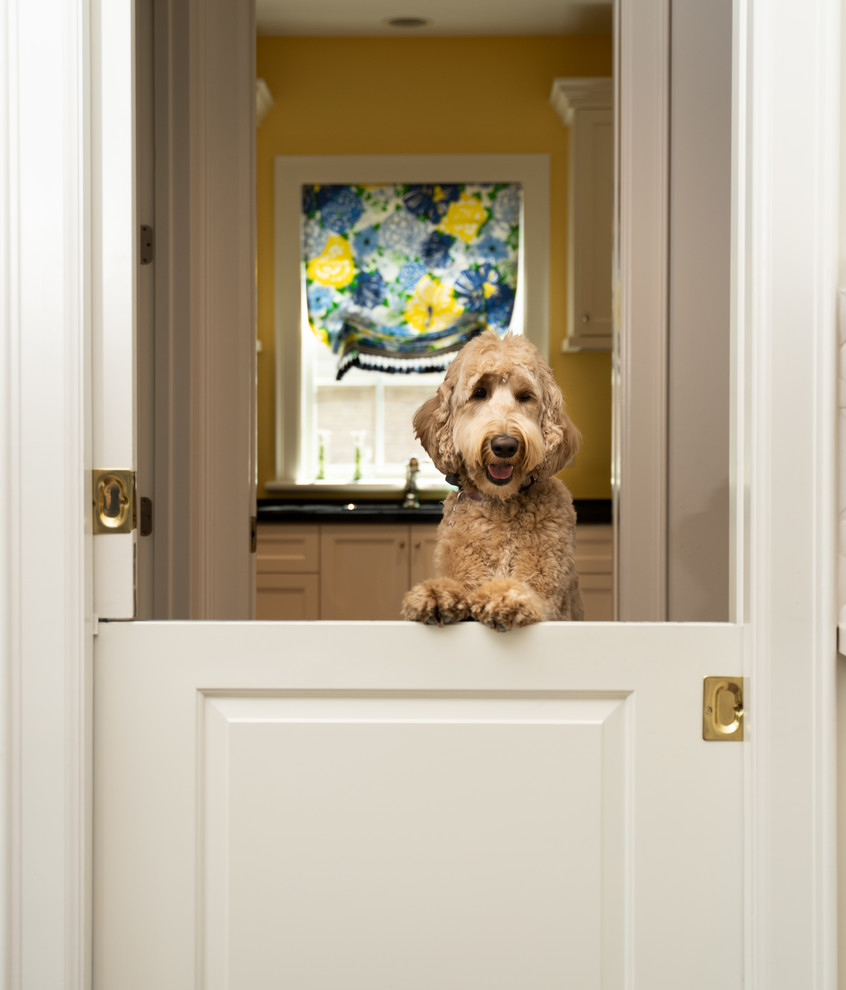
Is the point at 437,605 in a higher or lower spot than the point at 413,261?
lower

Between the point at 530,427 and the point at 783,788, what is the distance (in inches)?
20.2

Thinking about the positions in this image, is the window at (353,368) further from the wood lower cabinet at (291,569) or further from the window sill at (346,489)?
the wood lower cabinet at (291,569)

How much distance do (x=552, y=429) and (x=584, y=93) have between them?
273 cm

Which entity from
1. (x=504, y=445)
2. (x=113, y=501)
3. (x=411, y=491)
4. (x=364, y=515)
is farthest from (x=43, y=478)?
(x=411, y=491)

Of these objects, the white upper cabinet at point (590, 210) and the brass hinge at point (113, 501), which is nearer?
the brass hinge at point (113, 501)

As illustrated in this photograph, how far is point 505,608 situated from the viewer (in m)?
0.97

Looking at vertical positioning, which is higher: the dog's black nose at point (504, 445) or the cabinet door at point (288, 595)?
the dog's black nose at point (504, 445)

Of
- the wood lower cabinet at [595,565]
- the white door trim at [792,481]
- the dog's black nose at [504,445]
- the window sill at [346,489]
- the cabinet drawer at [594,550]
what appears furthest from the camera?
the window sill at [346,489]

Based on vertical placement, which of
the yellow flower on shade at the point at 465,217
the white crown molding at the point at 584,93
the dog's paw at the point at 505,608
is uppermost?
the white crown molding at the point at 584,93

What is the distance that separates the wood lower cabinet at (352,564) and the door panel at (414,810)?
75.1 inches

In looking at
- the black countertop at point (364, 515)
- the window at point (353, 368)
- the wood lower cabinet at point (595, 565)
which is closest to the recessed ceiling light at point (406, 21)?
the window at point (353, 368)

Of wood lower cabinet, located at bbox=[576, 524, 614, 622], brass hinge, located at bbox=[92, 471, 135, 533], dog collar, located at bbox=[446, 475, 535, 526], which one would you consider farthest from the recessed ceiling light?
brass hinge, located at bbox=[92, 471, 135, 533]

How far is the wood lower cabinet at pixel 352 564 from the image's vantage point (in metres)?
2.94

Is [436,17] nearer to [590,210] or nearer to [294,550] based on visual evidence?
[590,210]
